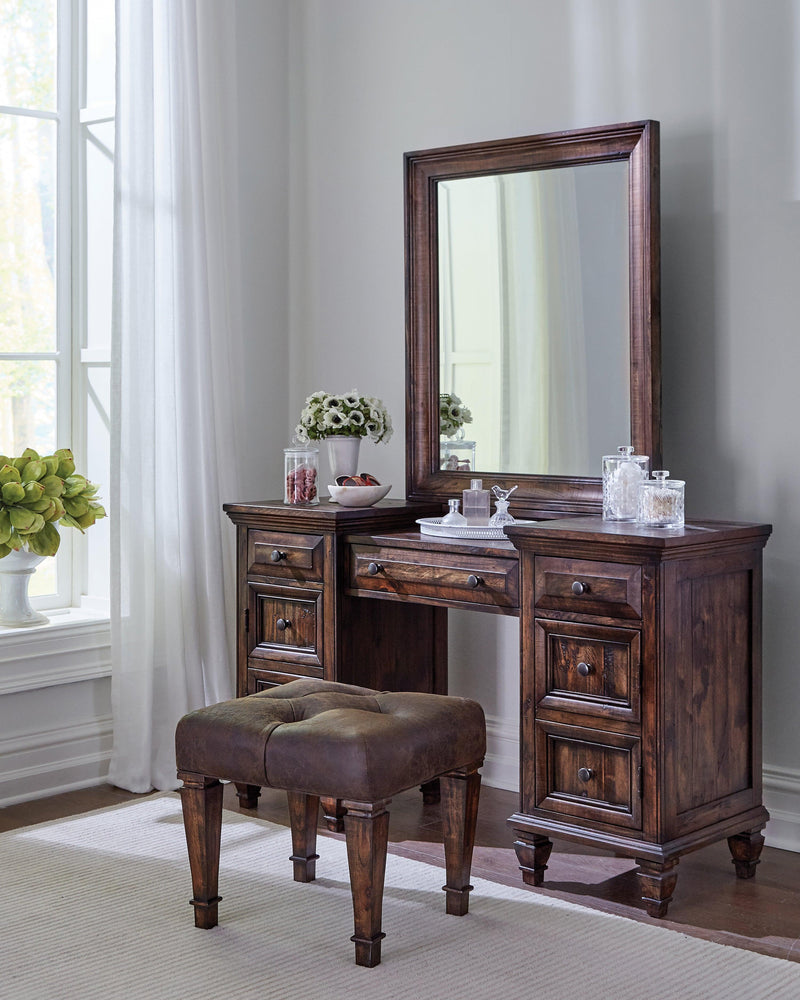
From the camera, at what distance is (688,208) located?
3.07 metres

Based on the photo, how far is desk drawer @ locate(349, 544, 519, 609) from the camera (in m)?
2.86

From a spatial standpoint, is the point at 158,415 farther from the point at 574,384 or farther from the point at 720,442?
the point at 720,442

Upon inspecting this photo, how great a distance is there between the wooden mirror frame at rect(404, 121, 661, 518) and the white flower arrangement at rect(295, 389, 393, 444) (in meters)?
0.12

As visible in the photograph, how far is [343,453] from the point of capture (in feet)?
11.3

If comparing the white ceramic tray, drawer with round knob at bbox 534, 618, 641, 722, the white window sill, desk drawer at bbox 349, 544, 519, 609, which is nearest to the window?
the white window sill

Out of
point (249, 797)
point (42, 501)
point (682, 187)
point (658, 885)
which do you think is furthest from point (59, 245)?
point (658, 885)

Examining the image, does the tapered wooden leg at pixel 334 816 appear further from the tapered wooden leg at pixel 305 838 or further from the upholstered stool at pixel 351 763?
the upholstered stool at pixel 351 763

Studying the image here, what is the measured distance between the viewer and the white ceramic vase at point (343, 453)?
3428mm

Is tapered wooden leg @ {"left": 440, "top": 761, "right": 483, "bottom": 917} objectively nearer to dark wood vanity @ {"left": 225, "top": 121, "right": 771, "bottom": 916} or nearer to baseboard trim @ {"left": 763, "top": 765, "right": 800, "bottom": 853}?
dark wood vanity @ {"left": 225, "top": 121, "right": 771, "bottom": 916}

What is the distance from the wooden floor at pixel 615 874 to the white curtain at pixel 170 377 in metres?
0.35

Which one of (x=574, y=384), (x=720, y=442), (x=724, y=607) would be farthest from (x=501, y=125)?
(x=724, y=607)

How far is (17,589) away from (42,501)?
0.29 metres

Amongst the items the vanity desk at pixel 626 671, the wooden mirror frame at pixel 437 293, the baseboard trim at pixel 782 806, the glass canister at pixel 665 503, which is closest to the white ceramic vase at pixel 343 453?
the wooden mirror frame at pixel 437 293

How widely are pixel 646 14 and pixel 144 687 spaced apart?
2270 mm
